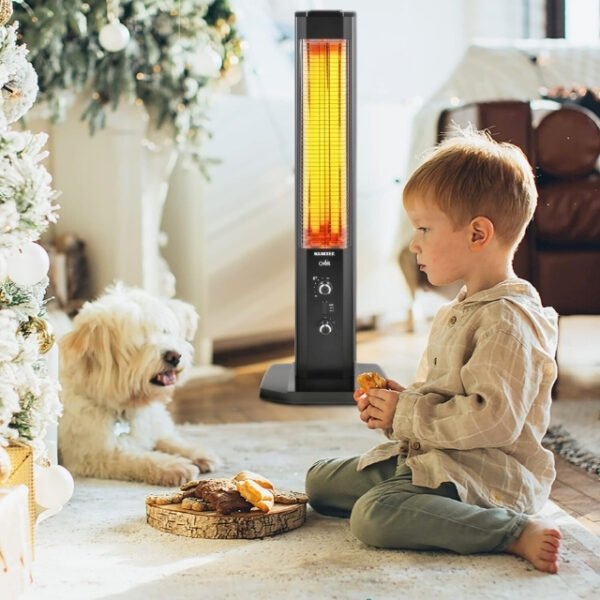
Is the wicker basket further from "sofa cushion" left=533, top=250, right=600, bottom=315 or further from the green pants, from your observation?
"sofa cushion" left=533, top=250, right=600, bottom=315

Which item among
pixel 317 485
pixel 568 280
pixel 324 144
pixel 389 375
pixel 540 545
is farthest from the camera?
pixel 389 375

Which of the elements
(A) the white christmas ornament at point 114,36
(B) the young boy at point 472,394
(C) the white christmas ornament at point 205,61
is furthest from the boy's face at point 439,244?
(C) the white christmas ornament at point 205,61

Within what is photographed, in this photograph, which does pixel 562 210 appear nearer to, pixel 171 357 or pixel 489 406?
pixel 171 357

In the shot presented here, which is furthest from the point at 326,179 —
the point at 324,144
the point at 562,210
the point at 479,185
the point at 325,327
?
the point at 479,185

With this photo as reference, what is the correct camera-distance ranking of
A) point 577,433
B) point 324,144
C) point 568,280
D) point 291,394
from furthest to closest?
point 568,280
point 291,394
point 324,144
point 577,433

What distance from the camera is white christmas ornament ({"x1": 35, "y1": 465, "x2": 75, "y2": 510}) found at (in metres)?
1.60

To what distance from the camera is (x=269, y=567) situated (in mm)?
1547

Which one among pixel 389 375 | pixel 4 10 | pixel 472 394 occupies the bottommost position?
pixel 389 375

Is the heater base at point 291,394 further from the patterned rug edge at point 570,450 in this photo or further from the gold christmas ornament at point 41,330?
the gold christmas ornament at point 41,330

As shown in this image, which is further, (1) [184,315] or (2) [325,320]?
(2) [325,320]

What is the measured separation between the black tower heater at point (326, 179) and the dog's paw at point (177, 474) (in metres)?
0.67

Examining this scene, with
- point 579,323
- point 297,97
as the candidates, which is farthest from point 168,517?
point 579,323

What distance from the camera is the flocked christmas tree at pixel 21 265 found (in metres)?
1.42

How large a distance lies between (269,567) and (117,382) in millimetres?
750
